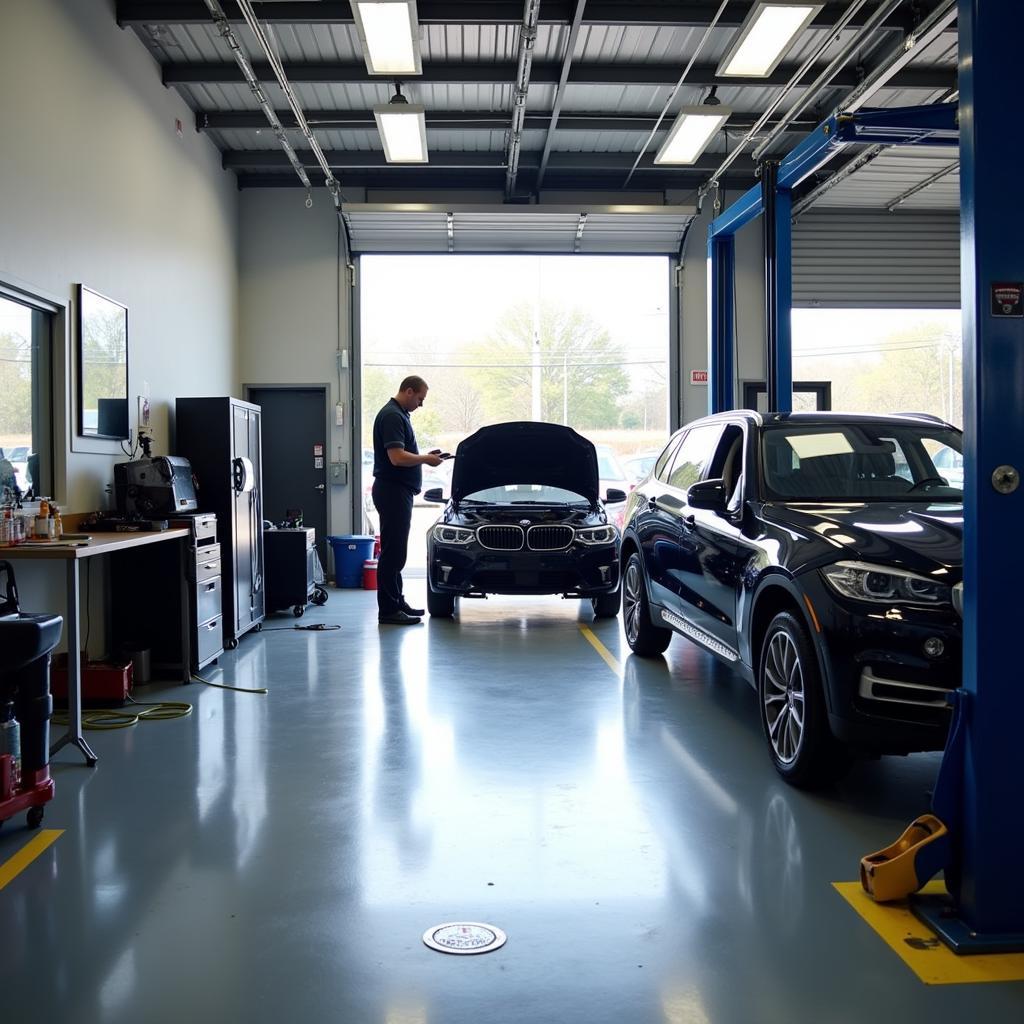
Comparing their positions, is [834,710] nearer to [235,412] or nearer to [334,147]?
[235,412]

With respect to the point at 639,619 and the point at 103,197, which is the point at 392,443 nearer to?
the point at 639,619

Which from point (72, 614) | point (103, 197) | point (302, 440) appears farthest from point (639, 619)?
point (302, 440)

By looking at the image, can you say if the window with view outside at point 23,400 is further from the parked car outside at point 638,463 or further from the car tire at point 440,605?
the parked car outside at point 638,463

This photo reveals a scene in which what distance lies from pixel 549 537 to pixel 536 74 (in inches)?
178

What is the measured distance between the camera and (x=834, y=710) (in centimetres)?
344

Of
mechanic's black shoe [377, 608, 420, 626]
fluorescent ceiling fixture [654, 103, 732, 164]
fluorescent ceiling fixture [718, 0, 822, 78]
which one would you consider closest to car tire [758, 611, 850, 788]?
mechanic's black shoe [377, 608, 420, 626]

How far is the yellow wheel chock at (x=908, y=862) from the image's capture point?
2688mm

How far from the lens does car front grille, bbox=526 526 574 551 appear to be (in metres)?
7.72

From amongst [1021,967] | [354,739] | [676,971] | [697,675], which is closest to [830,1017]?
[676,971]

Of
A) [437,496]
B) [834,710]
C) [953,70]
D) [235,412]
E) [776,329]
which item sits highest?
[953,70]

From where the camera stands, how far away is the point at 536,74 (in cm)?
904

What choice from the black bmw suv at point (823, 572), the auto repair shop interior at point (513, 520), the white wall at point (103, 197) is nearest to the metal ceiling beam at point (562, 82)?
the auto repair shop interior at point (513, 520)

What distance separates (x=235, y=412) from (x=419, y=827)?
16.4ft

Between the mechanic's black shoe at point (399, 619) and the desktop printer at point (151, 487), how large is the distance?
2.22 metres
